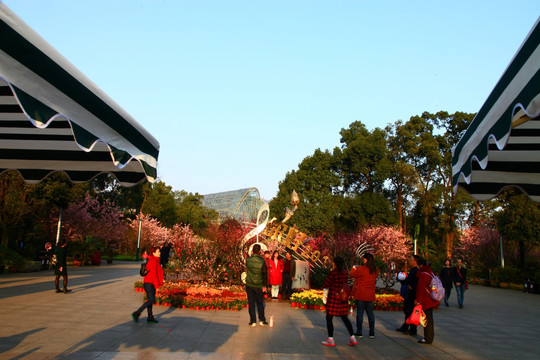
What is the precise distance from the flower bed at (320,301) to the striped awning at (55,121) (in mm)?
7936

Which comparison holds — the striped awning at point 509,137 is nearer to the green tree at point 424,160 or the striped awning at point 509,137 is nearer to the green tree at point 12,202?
the green tree at point 12,202

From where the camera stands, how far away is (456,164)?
568 centimetres

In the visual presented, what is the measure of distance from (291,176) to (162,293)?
34651 mm

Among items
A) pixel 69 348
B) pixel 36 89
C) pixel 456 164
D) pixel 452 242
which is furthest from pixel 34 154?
pixel 452 242

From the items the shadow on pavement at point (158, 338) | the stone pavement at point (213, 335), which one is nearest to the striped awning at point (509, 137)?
the stone pavement at point (213, 335)

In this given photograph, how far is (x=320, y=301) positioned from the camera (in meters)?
13.6

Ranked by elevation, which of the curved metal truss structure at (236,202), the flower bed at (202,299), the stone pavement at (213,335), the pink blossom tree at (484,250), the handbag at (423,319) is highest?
the curved metal truss structure at (236,202)

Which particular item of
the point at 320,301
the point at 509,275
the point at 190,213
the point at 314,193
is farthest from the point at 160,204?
the point at 320,301

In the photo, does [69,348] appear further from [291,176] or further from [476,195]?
[291,176]

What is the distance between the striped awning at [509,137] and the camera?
345 cm

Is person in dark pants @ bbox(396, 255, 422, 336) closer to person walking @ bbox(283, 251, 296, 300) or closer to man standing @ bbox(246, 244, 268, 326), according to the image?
man standing @ bbox(246, 244, 268, 326)

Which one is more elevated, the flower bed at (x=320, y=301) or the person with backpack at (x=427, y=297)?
the person with backpack at (x=427, y=297)

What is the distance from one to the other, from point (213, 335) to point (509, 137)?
6363 mm

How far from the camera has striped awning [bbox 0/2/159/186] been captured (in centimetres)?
368
